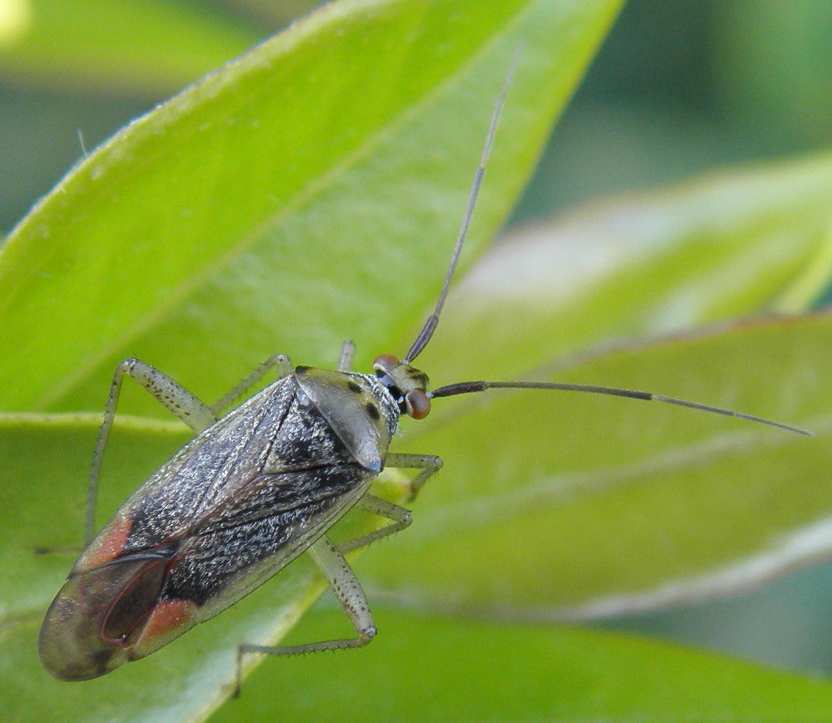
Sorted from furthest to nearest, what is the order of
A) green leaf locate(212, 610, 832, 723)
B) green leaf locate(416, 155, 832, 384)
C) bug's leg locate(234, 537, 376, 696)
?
green leaf locate(416, 155, 832, 384) → green leaf locate(212, 610, 832, 723) → bug's leg locate(234, 537, 376, 696)

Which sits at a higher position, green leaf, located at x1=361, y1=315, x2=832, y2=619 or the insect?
the insect

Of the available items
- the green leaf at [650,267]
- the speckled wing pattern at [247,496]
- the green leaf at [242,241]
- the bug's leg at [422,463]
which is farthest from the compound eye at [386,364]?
the green leaf at [242,241]

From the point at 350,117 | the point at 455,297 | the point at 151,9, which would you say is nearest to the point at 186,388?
the point at 350,117

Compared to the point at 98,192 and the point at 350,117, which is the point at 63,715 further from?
the point at 350,117

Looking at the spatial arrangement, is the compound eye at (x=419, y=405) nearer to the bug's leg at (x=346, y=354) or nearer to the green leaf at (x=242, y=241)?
the bug's leg at (x=346, y=354)

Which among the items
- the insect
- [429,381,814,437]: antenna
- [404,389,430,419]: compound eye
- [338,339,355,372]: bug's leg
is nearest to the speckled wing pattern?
the insect

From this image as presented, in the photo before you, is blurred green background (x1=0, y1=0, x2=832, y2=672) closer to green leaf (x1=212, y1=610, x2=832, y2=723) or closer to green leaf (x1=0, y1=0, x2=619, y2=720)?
green leaf (x1=212, y1=610, x2=832, y2=723)
